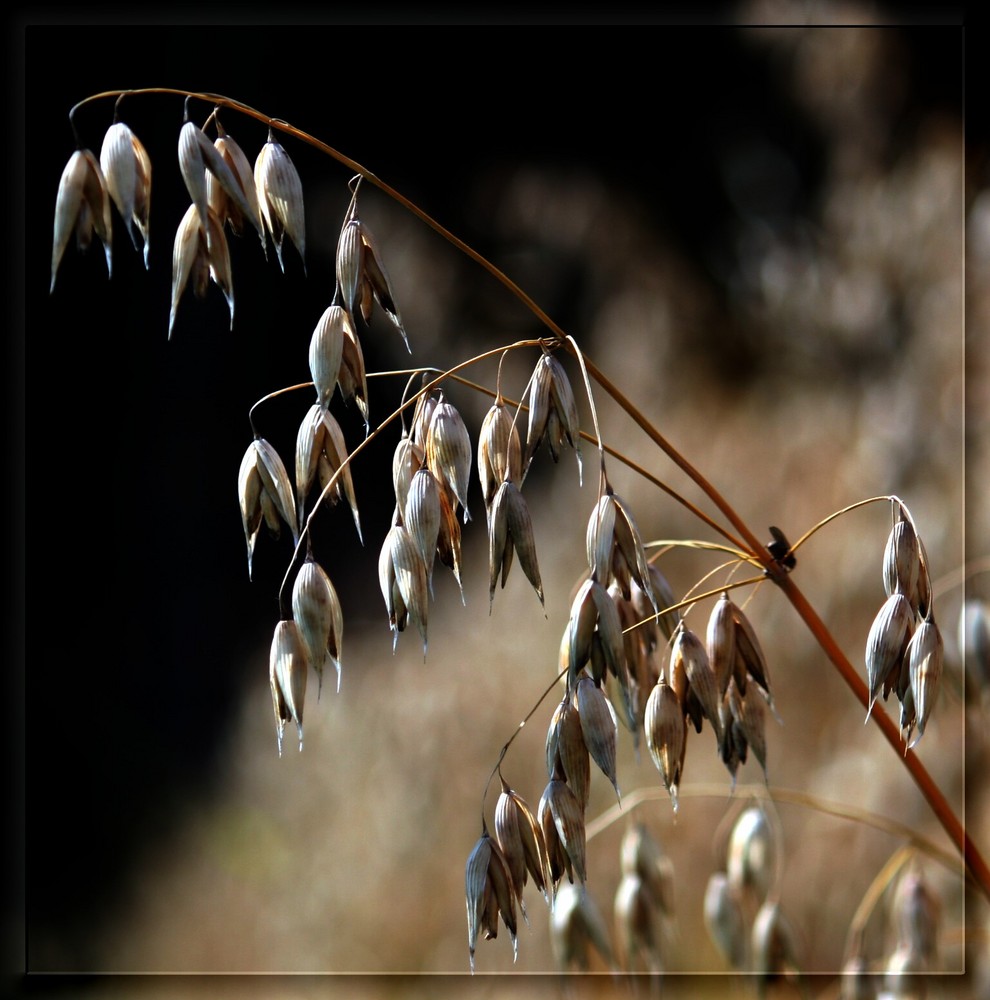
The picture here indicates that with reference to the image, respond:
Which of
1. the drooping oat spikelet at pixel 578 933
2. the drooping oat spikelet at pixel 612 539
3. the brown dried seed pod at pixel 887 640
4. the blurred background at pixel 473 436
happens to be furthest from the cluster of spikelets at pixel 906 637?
the blurred background at pixel 473 436

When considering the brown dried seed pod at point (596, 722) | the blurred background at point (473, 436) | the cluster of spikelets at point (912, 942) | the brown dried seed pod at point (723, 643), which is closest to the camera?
the brown dried seed pod at point (596, 722)

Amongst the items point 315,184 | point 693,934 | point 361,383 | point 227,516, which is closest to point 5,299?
point 227,516

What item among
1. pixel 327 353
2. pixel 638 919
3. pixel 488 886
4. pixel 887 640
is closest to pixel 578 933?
pixel 638 919

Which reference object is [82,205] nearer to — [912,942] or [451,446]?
[451,446]

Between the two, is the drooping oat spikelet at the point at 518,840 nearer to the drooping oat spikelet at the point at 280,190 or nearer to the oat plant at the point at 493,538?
the oat plant at the point at 493,538

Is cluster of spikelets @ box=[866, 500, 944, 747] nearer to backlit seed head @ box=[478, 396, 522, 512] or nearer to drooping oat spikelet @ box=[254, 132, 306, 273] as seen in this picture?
backlit seed head @ box=[478, 396, 522, 512]

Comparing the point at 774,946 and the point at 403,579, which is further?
the point at 774,946
